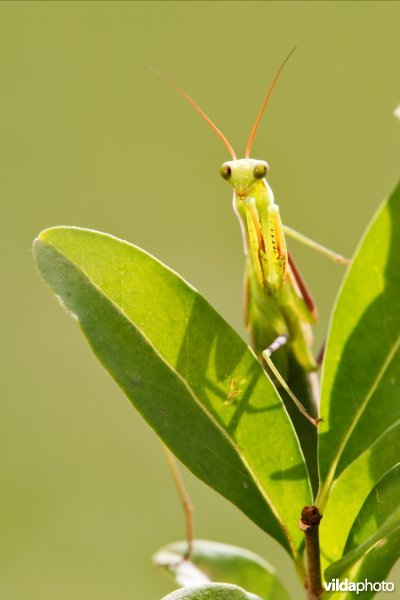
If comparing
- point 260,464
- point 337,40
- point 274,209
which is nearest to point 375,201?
point 337,40

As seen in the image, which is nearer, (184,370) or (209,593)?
(209,593)

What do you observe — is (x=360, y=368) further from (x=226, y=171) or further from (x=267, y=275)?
(x=226, y=171)

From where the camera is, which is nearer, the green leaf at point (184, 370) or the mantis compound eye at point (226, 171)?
the green leaf at point (184, 370)

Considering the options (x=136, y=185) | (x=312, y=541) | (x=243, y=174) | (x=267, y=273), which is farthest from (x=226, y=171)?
(x=136, y=185)

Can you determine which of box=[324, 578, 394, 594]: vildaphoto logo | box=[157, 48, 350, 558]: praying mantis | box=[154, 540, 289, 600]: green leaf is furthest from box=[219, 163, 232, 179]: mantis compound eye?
box=[324, 578, 394, 594]: vildaphoto logo

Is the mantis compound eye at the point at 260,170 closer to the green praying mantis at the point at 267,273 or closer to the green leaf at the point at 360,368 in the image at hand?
the green praying mantis at the point at 267,273

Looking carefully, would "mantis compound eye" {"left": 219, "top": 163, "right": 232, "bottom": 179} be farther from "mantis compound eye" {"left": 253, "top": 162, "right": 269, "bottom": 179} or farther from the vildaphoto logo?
the vildaphoto logo

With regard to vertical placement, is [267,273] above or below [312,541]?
above

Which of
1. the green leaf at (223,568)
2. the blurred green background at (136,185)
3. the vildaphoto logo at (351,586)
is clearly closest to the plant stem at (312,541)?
the vildaphoto logo at (351,586)
